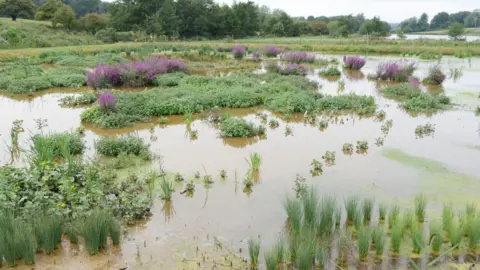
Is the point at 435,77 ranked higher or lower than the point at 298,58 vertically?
lower

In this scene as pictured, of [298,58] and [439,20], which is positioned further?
[439,20]

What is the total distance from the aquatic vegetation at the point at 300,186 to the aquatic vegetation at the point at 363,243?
154 centimetres

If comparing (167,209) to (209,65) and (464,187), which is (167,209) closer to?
(464,187)

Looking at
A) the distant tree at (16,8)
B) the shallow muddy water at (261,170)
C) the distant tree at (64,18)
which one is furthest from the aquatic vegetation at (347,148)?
the distant tree at (16,8)

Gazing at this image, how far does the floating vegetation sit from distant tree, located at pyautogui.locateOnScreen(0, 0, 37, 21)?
4834cm

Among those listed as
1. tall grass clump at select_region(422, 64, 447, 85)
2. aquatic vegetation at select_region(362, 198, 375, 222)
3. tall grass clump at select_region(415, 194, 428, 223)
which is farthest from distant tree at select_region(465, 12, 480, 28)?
aquatic vegetation at select_region(362, 198, 375, 222)

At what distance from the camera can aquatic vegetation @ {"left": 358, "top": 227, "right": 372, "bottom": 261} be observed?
4.82 meters

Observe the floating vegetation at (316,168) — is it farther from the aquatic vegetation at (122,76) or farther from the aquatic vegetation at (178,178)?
the aquatic vegetation at (122,76)

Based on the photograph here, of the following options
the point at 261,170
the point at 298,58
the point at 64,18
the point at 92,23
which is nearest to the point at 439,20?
the point at 92,23

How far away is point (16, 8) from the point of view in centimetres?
4600

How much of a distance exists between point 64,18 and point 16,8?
817cm

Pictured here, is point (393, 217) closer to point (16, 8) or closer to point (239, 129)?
point (239, 129)

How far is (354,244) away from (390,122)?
6.84m

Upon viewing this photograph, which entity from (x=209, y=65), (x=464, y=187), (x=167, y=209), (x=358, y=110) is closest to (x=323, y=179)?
(x=464, y=187)
